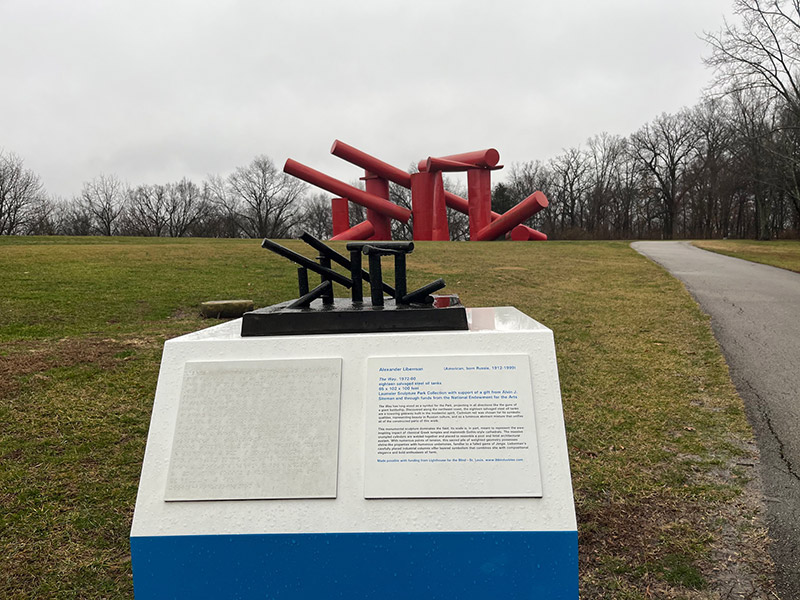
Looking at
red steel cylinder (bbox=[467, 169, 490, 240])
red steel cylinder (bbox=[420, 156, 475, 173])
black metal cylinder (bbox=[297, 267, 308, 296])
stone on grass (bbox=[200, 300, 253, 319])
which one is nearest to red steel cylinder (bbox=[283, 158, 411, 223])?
red steel cylinder (bbox=[420, 156, 475, 173])

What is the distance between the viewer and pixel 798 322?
24.8ft

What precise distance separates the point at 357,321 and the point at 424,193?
65.4ft

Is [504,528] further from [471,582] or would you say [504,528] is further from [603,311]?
[603,311]

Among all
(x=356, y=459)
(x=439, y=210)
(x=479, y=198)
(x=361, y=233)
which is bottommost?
(x=356, y=459)

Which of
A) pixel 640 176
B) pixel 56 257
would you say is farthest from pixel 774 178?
pixel 56 257

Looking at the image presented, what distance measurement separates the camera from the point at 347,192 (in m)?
21.6

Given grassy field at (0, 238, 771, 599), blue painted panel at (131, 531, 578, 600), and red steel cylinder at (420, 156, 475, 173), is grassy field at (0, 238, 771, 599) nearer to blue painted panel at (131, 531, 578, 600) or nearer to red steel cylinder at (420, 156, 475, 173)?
blue painted panel at (131, 531, 578, 600)

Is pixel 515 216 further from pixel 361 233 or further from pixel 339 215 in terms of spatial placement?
pixel 339 215

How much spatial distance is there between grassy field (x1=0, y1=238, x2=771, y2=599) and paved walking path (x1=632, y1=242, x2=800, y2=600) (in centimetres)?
10

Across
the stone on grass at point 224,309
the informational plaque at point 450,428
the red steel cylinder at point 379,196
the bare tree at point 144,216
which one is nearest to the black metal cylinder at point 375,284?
the informational plaque at point 450,428

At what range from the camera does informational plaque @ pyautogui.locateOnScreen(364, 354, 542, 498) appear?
6.41ft

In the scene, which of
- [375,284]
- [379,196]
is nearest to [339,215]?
[379,196]

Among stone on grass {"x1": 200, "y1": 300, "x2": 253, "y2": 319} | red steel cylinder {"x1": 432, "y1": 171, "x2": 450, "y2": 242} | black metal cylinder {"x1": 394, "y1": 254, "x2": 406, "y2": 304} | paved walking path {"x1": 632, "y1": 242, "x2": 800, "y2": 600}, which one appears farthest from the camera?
red steel cylinder {"x1": 432, "y1": 171, "x2": 450, "y2": 242}

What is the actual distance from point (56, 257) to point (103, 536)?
1234 cm
